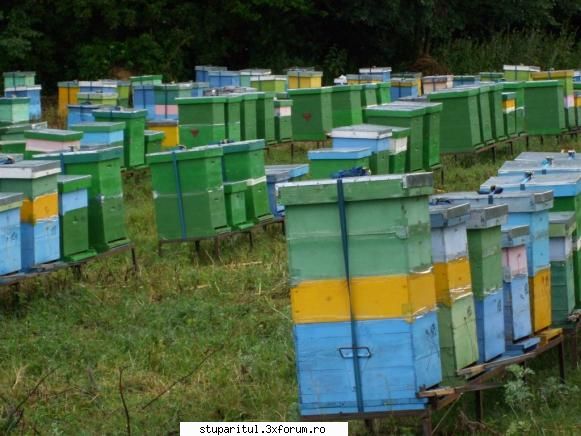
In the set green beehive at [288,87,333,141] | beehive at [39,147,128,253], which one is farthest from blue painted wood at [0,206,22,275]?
green beehive at [288,87,333,141]

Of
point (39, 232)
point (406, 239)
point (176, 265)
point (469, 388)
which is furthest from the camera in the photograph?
point (176, 265)

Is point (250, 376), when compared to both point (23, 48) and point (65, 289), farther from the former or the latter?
point (23, 48)

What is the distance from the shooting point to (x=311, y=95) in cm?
1792

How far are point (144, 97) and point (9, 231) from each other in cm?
1144

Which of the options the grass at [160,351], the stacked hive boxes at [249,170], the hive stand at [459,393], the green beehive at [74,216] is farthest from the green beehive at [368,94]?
the hive stand at [459,393]

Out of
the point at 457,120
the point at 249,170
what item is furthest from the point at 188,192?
the point at 457,120

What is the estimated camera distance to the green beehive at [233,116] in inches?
623

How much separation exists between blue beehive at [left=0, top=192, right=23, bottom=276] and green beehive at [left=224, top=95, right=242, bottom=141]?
7.07 meters

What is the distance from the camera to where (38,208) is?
29.8 feet

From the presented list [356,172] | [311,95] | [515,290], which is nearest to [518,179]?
[515,290]

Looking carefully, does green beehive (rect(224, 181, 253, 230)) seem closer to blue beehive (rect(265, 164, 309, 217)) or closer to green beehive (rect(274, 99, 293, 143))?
blue beehive (rect(265, 164, 309, 217))

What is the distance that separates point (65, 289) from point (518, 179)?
3.72 metres

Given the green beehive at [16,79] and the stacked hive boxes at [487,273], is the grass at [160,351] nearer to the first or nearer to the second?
the stacked hive boxes at [487,273]

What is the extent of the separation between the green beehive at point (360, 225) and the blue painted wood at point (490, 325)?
83cm
